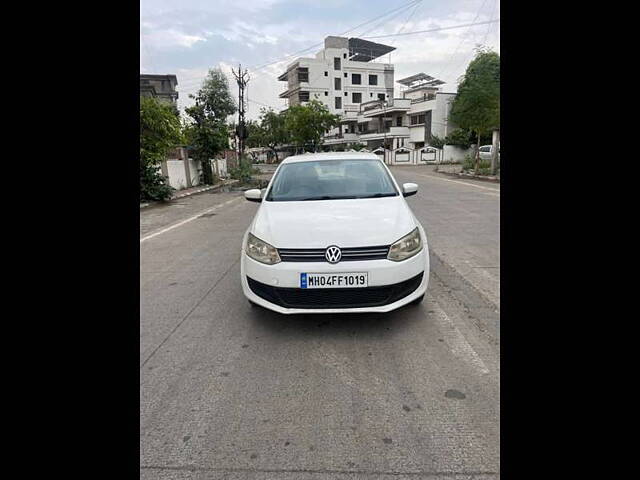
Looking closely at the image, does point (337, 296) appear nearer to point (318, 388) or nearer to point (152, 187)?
point (318, 388)

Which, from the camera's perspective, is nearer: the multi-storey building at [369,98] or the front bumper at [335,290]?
the front bumper at [335,290]

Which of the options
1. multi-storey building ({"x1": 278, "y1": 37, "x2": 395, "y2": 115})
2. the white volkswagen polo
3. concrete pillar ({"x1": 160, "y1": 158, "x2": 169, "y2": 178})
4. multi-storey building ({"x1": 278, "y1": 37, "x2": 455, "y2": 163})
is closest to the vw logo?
the white volkswagen polo

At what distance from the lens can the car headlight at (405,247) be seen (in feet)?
10.7

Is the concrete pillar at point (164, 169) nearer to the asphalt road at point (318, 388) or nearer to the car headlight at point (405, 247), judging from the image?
the asphalt road at point (318, 388)

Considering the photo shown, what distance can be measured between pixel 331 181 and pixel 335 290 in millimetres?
1783

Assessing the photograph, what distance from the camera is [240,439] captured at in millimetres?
2199

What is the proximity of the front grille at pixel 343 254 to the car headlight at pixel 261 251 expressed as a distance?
0.08 meters

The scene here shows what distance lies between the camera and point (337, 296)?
3.20 metres

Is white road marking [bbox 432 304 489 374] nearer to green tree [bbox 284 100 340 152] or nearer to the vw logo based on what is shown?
the vw logo

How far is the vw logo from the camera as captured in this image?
3.18 m

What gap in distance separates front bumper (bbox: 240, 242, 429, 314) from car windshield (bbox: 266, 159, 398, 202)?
1.19 metres

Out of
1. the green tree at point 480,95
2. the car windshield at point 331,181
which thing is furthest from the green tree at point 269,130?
the car windshield at point 331,181

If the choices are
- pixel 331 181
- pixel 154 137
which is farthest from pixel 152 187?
pixel 331 181
